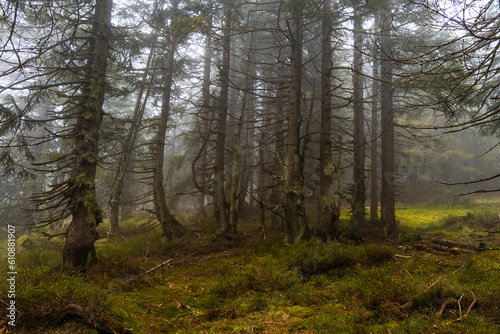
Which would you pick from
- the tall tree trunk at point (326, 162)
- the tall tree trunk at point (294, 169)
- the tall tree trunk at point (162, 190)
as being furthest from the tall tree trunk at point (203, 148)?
the tall tree trunk at point (326, 162)

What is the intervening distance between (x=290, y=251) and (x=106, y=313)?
5.09 metres

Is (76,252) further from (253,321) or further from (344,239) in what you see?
(344,239)

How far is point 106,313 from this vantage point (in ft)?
13.3

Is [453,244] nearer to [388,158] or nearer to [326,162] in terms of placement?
[326,162]

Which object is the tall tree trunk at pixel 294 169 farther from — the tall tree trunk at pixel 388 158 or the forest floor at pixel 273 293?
the tall tree trunk at pixel 388 158

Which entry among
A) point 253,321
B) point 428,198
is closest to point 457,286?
point 253,321

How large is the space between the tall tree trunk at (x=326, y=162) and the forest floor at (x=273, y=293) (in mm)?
1015

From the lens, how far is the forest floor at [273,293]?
153 inches

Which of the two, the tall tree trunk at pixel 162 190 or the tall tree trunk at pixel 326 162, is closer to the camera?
the tall tree trunk at pixel 326 162

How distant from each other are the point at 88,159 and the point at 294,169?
6.33 metres

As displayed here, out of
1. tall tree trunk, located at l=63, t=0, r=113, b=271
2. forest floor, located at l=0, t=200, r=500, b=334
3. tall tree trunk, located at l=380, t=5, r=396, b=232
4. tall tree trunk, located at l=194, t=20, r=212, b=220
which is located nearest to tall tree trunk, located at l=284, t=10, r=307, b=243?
forest floor, located at l=0, t=200, r=500, b=334

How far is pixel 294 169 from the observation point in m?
9.35

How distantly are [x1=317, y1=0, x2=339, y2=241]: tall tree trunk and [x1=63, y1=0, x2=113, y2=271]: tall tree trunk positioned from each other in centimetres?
703

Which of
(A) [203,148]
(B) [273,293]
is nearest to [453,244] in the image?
(B) [273,293]
